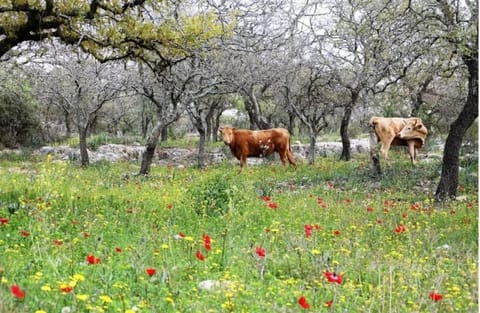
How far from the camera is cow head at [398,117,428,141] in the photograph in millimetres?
19188

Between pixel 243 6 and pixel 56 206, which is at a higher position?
pixel 243 6

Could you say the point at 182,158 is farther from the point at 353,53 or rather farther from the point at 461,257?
the point at 461,257

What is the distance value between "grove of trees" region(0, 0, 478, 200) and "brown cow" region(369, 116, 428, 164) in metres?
1.45

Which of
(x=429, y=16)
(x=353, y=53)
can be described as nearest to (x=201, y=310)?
(x=429, y=16)

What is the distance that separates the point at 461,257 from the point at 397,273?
1.79 meters

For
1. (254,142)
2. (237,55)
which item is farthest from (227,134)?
(237,55)

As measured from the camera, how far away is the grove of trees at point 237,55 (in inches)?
398

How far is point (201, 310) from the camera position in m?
4.01

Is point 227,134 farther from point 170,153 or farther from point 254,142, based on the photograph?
point 170,153

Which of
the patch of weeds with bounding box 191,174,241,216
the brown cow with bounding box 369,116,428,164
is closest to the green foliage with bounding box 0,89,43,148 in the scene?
the brown cow with bounding box 369,116,428,164

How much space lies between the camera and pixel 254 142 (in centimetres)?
2378

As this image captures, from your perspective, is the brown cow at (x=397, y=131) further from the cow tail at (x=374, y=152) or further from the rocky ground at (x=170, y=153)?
the rocky ground at (x=170, y=153)

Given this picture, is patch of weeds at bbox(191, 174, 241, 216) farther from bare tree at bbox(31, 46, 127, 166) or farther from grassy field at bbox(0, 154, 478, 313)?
bare tree at bbox(31, 46, 127, 166)

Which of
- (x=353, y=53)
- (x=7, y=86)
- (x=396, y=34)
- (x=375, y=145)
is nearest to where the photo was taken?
(x=396, y=34)
